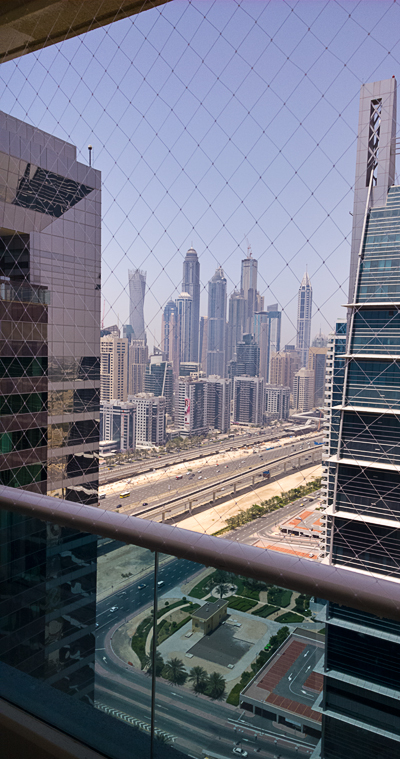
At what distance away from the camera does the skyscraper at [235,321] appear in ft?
7.75

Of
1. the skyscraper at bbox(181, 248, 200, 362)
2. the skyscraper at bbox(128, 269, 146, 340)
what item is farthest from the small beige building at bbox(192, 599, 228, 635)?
the skyscraper at bbox(128, 269, 146, 340)

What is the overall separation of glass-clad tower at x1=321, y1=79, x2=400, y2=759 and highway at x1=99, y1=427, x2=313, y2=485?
939 millimetres

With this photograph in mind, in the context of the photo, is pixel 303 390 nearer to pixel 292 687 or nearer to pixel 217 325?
pixel 217 325

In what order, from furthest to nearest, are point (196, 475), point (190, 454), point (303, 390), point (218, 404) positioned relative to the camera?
point (196, 475) → point (190, 454) → point (218, 404) → point (303, 390)

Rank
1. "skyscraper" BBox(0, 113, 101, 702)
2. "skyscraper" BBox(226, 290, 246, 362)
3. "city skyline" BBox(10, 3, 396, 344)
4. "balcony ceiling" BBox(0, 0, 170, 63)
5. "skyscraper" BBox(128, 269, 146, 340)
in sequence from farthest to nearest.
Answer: "skyscraper" BBox(0, 113, 101, 702) < "skyscraper" BBox(128, 269, 146, 340) < "skyscraper" BBox(226, 290, 246, 362) < "balcony ceiling" BBox(0, 0, 170, 63) < "city skyline" BBox(10, 3, 396, 344)

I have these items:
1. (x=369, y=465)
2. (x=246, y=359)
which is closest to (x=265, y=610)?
(x=246, y=359)

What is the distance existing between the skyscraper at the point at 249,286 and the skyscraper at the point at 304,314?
0.33 meters

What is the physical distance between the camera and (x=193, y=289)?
8.59 ft

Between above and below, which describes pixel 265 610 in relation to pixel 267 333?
below

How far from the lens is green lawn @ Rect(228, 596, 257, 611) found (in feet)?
2.46

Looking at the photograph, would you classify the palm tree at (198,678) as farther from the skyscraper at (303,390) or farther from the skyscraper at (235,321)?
the skyscraper at (235,321)

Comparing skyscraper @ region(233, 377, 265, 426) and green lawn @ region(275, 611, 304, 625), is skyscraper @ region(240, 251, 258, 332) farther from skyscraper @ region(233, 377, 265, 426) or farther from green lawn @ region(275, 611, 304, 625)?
green lawn @ region(275, 611, 304, 625)

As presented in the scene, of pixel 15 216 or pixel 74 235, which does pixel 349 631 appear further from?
pixel 74 235

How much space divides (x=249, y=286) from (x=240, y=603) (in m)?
1.76
